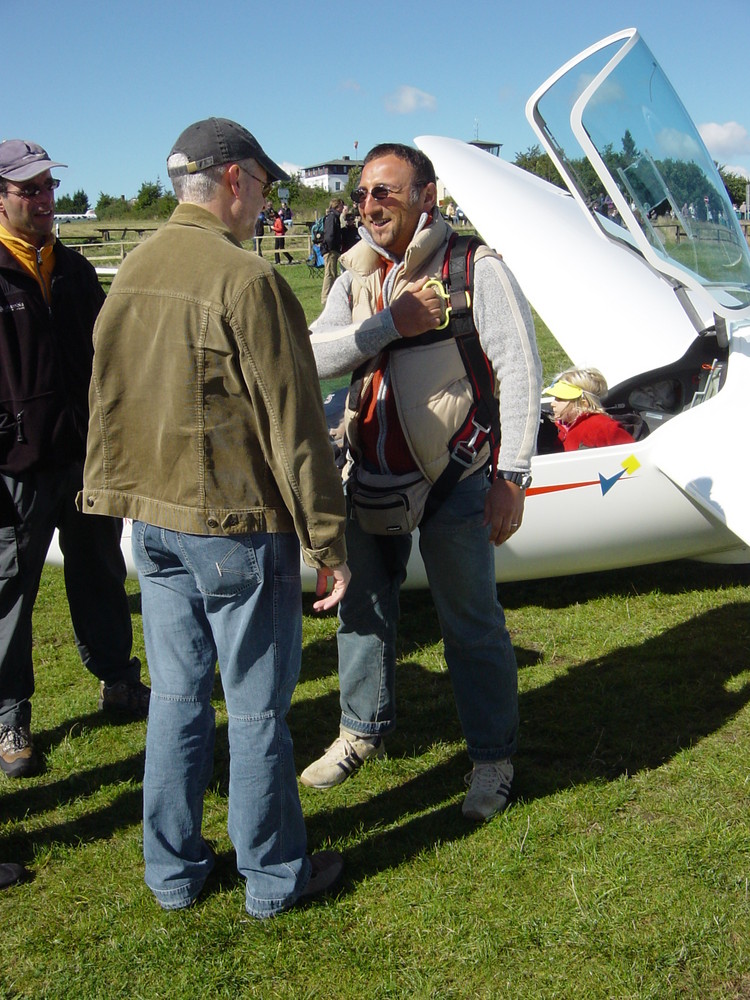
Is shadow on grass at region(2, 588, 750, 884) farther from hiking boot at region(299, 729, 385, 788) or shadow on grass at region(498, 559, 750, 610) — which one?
shadow on grass at region(498, 559, 750, 610)

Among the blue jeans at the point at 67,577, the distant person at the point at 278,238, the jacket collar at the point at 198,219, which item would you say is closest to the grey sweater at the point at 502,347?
the jacket collar at the point at 198,219

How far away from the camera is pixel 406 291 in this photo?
2418 mm

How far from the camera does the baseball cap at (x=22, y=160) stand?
295 centimetres

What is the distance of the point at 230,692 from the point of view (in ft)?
7.00

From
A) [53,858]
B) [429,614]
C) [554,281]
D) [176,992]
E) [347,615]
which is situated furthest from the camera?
[554,281]

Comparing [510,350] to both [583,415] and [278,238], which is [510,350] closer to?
[583,415]

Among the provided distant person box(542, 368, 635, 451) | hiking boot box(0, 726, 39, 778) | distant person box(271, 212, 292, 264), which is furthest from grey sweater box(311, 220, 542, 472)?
distant person box(271, 212, 292, 264)

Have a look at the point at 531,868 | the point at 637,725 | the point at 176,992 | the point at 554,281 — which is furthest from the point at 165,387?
the point at 554,281

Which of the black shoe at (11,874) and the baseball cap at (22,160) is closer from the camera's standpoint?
the black shoe at (11,874)

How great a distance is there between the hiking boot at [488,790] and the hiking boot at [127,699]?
1.37 meters

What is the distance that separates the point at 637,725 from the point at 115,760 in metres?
1.86

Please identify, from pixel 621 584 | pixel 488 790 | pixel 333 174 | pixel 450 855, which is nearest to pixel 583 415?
pixel 621 584

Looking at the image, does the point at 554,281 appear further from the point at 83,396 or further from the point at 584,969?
the point at 584,969

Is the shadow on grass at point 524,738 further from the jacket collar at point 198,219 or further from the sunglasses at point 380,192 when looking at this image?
the sunglasses at point 380,192
